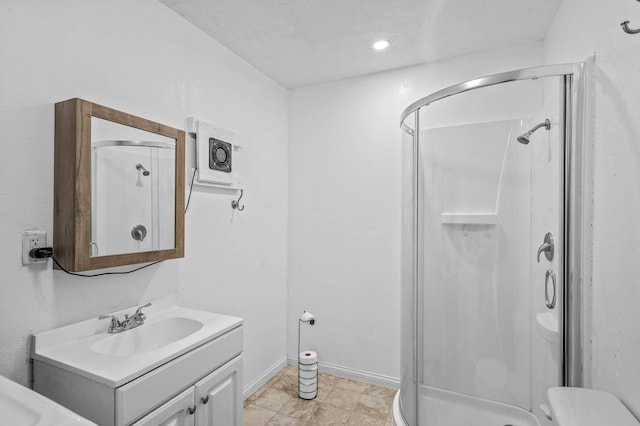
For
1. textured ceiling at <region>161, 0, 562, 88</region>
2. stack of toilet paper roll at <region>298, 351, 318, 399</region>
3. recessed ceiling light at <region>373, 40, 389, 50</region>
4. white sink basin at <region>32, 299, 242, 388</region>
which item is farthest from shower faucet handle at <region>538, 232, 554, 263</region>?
stack of toilet paper roll at <region>298, 351, 318, 399</region>

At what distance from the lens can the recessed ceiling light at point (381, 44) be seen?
2158 millimetres

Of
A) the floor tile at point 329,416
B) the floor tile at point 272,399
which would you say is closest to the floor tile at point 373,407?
the floor tile at point 329,416

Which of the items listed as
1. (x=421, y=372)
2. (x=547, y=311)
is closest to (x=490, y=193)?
(x=547, y=311)

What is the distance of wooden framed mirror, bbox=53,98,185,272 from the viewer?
129 cm

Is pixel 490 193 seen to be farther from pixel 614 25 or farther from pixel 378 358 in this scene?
pixel 378 358

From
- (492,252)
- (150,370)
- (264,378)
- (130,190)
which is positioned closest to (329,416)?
(264,378)

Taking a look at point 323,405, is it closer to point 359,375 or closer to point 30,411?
point 359,375

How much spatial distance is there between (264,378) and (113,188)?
6.09 ft

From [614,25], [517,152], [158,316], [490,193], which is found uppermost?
[614,25]

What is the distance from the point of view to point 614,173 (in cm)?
118

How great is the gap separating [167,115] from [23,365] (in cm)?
129

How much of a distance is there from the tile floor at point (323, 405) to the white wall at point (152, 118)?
0.19m

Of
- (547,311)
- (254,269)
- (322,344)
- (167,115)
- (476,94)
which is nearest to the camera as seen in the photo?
(547,311)

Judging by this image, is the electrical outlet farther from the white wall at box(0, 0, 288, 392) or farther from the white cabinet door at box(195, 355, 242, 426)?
the white cabinet door at box(195, 355, 242, 426)
